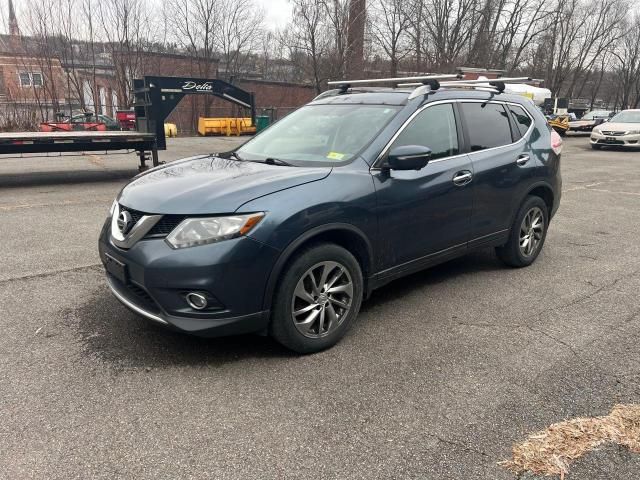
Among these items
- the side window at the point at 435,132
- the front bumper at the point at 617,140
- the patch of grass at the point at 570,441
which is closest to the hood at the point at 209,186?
the side window at the point at 435,132

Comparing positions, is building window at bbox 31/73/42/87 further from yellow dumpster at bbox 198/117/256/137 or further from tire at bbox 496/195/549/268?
tire at bbox 496/195/549/268

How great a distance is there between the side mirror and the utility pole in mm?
31004

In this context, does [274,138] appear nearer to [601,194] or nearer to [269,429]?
[269,429]

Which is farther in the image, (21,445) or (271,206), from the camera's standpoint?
(271,206)

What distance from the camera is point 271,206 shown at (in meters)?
3.03

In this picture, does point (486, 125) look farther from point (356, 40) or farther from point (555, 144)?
point (356, 40)

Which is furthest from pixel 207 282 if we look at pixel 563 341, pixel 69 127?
pixel 69 127

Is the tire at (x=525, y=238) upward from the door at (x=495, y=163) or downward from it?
downward

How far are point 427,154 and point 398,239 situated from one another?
0.66 meters

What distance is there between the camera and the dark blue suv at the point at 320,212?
9.70 feet

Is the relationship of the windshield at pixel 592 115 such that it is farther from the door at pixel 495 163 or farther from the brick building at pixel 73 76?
the door at pixel 495 163

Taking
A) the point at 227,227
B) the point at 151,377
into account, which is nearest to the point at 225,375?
the point at 151,377

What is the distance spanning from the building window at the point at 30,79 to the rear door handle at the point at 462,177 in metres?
28.1

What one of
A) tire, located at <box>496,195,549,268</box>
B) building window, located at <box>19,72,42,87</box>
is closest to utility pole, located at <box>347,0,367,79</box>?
building window, located at <box>19,72,42,87</box>
